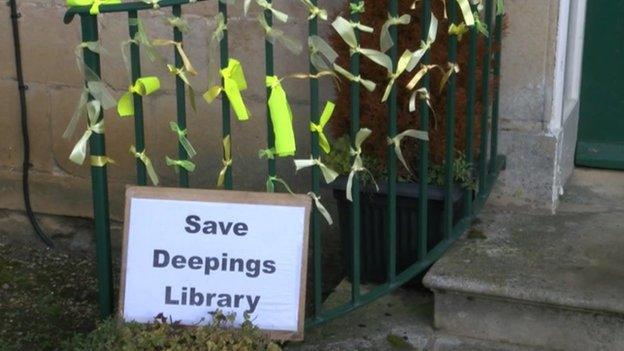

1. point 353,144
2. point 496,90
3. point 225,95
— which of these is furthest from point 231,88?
point 496,90

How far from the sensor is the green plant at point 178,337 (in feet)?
9.19

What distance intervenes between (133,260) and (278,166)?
1161 millimetres

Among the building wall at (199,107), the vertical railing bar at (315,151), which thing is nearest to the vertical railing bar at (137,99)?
the vertical railing bar at (315,151)

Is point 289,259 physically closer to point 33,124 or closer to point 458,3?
point 458,3

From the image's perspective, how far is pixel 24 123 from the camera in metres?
4.36

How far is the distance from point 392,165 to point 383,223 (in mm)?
393

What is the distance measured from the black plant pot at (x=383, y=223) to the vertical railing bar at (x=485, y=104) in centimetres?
9

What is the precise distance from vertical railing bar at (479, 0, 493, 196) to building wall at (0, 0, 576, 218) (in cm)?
21

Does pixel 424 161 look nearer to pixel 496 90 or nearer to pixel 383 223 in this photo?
pixel 383 223

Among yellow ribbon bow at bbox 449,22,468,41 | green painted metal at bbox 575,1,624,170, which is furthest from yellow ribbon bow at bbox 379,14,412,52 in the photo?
green painted metal at bbox 575,1,624,170

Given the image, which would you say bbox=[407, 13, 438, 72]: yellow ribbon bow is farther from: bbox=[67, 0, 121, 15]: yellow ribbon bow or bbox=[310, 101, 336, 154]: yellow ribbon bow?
bbox=[67, 0, 121, 15]: yellow ribbon bow

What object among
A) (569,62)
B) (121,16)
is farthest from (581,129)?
(121,16)

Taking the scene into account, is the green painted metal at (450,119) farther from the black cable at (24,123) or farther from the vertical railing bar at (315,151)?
the black cable at (24,123)

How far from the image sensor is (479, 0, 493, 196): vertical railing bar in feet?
11.2
